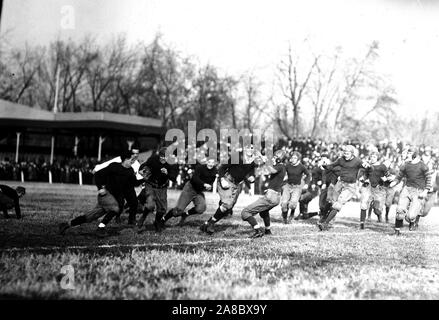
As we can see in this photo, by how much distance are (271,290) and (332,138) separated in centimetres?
2817

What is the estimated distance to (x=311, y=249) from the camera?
7.64 meters

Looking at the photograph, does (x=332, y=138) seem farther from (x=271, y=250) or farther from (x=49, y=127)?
(x=271, y=250)

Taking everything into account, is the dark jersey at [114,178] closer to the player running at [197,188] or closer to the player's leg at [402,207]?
the player running at [197,188]

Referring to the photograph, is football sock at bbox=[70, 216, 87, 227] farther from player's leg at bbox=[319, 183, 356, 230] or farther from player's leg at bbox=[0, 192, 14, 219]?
player's leg at bbox=[319, 183, 356, 230]

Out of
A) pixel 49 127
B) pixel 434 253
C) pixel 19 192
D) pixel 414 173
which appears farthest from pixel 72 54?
Answer: pixel 434 253

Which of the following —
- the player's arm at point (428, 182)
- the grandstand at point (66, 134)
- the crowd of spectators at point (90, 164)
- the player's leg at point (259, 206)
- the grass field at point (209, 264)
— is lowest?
the grass field at point (209, 264)

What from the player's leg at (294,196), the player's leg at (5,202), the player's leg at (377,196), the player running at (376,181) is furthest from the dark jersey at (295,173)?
the player's leg at (5,202)

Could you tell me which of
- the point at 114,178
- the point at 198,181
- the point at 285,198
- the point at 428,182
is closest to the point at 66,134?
the point at 285,198

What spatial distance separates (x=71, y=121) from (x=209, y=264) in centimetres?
2223

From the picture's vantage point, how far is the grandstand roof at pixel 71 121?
24422 mm

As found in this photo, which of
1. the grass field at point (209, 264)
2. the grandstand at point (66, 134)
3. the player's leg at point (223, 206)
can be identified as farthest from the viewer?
the grandstand at point (66, 134)

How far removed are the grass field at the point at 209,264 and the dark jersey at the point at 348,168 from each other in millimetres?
1860

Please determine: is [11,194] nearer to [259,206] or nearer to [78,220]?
[78,220]

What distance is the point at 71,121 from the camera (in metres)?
26.2
